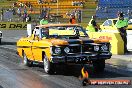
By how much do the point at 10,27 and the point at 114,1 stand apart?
1258 cm

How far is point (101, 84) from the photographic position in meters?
10.2

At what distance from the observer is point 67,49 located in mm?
12125

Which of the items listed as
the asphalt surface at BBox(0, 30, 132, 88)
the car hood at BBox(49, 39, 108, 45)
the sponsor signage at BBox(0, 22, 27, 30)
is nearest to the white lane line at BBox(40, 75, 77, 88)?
the asphalt surface at BBox(0, 30, 132, 88)

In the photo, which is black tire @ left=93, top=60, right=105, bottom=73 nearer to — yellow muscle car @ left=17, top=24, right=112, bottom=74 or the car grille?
yellow muscle car @ left=17, top=24, right=112, bottom=74

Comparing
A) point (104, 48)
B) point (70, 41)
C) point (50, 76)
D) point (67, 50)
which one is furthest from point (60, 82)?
point (104, 48)

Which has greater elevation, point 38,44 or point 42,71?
point 38,44

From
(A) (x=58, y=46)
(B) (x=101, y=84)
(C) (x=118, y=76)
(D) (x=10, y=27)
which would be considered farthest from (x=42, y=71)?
(D) (x=10, y=27)

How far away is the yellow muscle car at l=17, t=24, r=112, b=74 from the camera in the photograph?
476 inches

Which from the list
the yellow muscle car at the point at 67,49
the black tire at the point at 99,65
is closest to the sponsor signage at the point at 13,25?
the yellow muscle car at the point at 67,49

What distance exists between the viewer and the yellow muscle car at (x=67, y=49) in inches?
476

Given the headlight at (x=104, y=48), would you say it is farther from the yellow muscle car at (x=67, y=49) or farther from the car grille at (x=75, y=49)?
the car grille at (x=75, y=49)

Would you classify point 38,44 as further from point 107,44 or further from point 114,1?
→ point 114,1

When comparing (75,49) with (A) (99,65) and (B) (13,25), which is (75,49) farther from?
(B) (13,25)

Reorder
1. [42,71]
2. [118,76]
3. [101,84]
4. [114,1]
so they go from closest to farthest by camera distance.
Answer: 1. [101,84]
2. [118,76]
3. [42,71]
4. [114,1]
